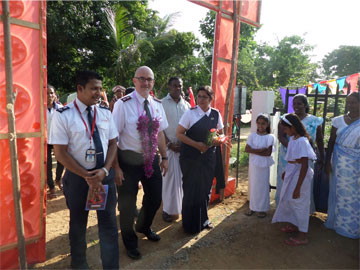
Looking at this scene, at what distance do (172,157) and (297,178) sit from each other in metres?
1.76

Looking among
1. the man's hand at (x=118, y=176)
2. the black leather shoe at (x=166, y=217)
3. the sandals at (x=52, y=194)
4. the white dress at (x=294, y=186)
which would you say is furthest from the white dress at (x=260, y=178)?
the sandals at (x=52, y=194)

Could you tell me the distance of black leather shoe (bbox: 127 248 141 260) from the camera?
317 cm

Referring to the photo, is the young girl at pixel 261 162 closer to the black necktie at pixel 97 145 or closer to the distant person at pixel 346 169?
the distant person at pixel 346 169

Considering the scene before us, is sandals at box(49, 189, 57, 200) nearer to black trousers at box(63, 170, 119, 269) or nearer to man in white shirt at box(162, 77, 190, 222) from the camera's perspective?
man in white shirt at box(162, 77, 190, 222)

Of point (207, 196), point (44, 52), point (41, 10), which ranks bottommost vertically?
point (207, 196)

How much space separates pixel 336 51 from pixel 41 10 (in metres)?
48.8

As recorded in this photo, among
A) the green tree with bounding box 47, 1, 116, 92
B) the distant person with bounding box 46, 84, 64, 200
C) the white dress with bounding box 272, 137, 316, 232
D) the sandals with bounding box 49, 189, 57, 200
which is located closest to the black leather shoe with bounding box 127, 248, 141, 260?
the white dress with bounding box 272, 137, 316, 232

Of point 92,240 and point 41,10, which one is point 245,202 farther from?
point 41,10

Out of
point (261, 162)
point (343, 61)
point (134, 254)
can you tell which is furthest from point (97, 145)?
point (343, 61)

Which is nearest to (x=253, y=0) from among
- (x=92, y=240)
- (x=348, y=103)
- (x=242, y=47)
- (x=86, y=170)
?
(x=348, y=103)

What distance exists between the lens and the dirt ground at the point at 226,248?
10.3ft

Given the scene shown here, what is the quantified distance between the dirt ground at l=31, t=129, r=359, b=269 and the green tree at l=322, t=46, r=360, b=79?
41.0 meters

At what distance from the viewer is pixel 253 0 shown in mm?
5242

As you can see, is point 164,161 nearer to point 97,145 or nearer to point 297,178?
point 97,145
